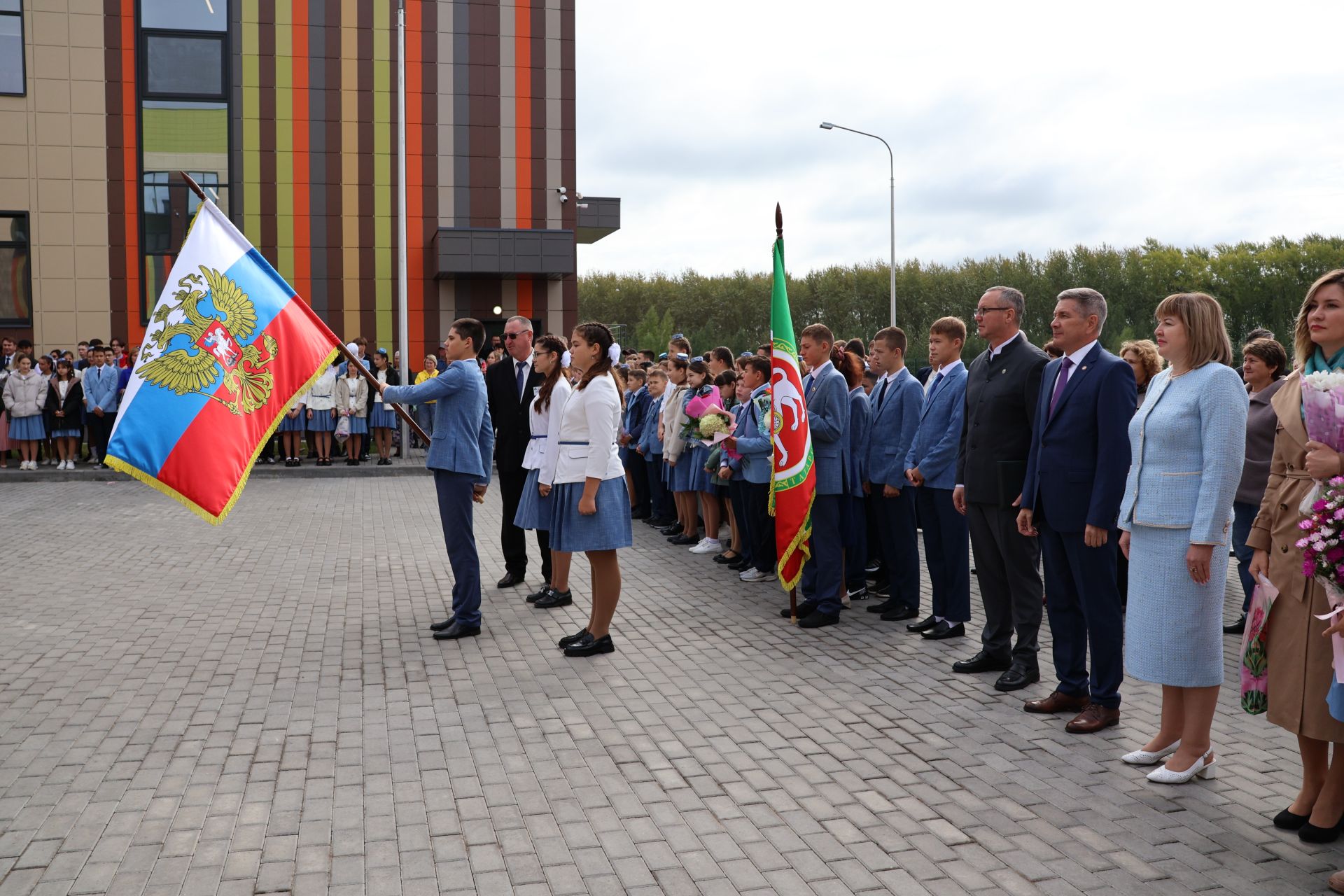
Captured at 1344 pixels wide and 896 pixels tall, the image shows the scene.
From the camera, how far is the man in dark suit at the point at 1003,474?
635cm

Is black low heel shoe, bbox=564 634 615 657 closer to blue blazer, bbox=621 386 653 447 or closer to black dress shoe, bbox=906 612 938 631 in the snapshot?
black dress shoe, bbox=906 612 938 631

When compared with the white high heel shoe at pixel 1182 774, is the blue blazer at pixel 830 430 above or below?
above

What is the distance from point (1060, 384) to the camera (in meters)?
5.85

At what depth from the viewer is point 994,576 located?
673 centimetres

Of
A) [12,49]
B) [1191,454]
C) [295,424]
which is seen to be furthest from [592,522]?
[12,49]

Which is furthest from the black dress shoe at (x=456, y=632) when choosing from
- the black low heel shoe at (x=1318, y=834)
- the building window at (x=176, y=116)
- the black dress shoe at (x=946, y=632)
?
the building window at (x=176, y=116)

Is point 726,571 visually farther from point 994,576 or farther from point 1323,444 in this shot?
point 1323,444

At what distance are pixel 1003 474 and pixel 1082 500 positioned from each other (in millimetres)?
728

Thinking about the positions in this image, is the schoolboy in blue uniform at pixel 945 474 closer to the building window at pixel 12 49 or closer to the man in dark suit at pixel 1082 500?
the man in dark suit at pixel 1082 500

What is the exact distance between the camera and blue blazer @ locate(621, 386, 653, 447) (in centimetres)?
1388

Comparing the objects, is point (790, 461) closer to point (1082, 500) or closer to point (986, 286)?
point (1082, 500)

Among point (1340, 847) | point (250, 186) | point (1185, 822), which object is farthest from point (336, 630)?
point (250, 186)

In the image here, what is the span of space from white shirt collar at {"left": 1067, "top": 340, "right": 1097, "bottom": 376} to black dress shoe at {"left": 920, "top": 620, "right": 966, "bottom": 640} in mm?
2448

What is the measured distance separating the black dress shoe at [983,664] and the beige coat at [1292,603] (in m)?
2.33
